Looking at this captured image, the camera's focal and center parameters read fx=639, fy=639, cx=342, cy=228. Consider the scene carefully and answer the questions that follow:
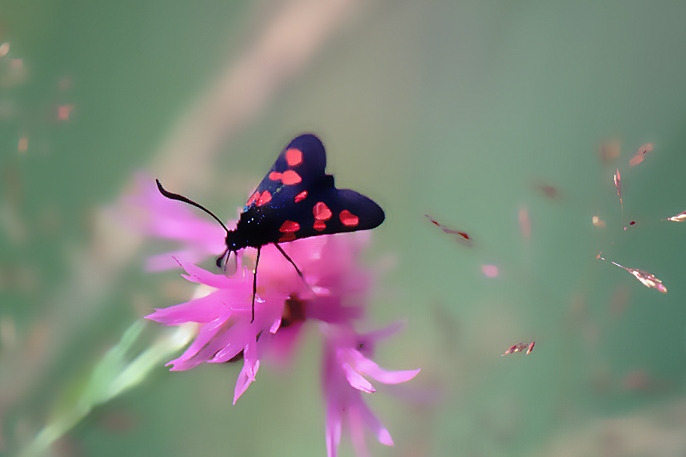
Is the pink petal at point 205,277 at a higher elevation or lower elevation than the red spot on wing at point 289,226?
lower

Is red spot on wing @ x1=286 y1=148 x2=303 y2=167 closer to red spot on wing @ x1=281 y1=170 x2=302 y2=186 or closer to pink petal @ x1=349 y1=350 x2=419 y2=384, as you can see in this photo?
red spot on wing @ x1=281 y1=170 x2=302 y2=186

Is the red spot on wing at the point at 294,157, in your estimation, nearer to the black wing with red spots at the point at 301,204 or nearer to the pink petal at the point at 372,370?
the black wing with red spots at the point at 301,204

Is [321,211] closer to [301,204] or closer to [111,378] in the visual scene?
[301,204]

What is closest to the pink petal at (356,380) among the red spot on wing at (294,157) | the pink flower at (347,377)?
the pink flower at (347,377)

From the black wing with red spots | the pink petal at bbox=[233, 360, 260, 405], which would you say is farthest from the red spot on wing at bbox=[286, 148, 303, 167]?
the pink petal at bbox=[233, 360, 260, 405]

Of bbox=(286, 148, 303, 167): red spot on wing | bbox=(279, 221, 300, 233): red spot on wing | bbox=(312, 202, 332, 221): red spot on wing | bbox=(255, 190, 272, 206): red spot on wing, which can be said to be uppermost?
bbox=(286, 148, 303, 167): red spot on wing

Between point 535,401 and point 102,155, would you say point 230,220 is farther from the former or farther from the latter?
point 535,401

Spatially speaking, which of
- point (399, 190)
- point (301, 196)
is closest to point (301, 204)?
point (301, 196)
